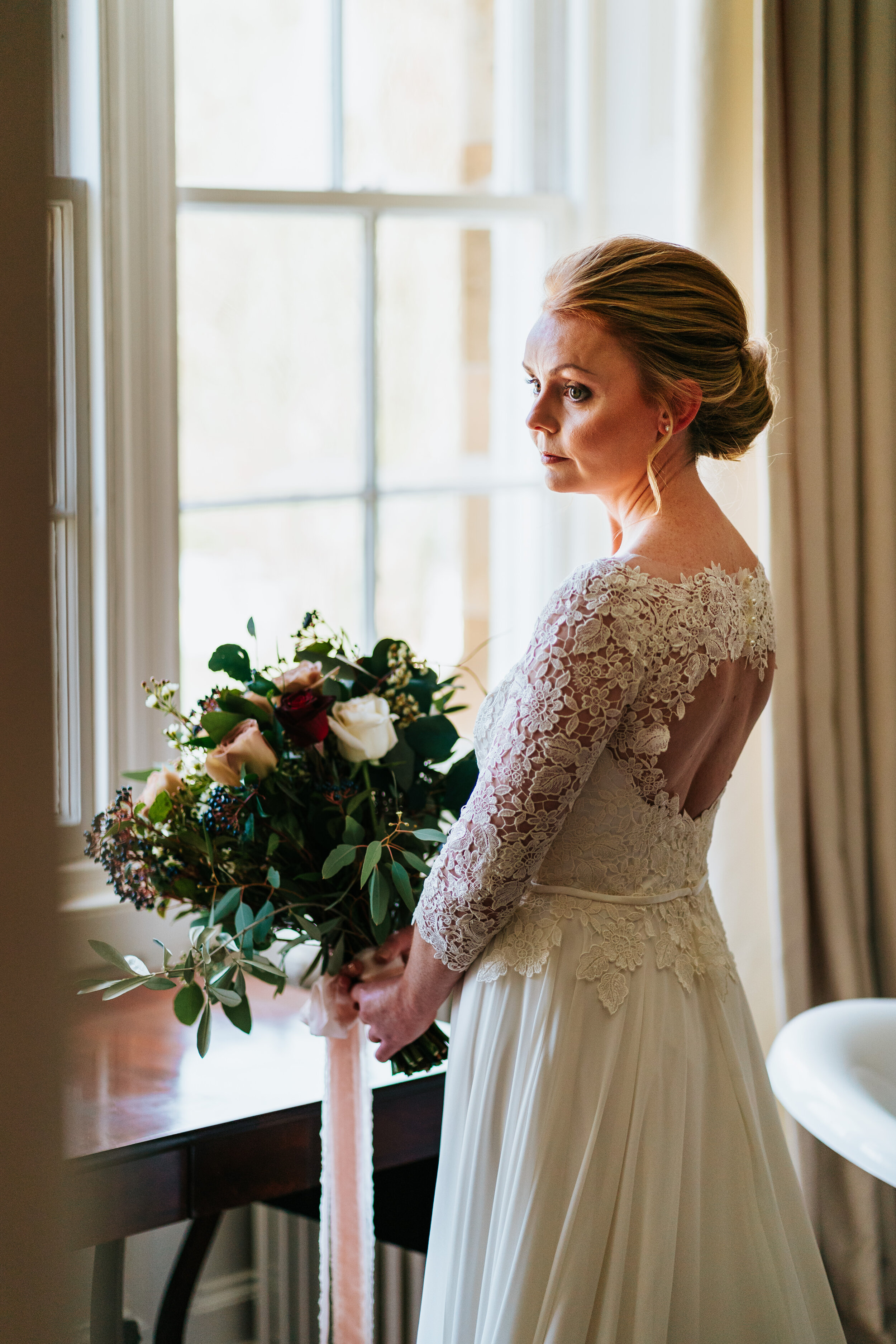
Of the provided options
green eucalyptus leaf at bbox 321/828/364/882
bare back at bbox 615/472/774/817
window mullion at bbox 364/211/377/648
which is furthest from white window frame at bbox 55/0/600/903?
bare back at bbox 615/472/774/817

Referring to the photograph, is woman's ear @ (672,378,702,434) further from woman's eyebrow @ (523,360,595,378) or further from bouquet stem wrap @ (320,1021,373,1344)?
bouquet stem wrap @ (320,1021,373,1344)

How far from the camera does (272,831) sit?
4.38ft

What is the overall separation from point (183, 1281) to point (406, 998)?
0.82 meters

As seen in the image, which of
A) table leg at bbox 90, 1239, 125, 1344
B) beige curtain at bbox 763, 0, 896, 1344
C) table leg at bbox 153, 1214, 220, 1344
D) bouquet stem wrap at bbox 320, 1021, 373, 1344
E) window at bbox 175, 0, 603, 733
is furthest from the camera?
window at bbox 175, 0, 603, 733

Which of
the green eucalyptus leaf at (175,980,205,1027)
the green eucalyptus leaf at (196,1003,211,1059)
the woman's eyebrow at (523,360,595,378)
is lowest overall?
the green eucalyptus leaf at (196,1003,211,1059)

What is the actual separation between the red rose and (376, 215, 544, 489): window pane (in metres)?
1.02

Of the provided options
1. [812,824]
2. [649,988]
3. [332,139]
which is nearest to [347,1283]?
[649,988]

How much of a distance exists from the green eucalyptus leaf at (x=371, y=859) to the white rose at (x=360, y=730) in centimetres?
13

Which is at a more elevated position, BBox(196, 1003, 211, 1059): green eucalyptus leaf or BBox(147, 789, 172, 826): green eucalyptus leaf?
BBox(147, 789, 172, 826): green eucalyptus leaf

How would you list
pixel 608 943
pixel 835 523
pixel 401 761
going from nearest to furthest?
pixel 608 943
pixel 401 761
pixel 835 523

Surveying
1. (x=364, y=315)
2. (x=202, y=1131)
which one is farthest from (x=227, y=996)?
(x=364, y=315)

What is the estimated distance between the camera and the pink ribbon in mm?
1388

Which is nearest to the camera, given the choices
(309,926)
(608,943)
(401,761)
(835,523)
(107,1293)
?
(608,943)

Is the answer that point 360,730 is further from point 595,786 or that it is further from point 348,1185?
point 348,1185
